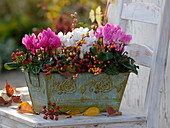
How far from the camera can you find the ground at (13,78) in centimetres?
579

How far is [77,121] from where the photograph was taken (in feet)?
5.21

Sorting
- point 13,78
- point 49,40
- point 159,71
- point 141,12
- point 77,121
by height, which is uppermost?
point 141,12

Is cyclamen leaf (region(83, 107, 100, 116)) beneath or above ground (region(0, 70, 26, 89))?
above

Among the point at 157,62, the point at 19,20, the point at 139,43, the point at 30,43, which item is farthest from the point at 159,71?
the point at 19,20

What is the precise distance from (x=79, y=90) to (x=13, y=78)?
15.5 feet

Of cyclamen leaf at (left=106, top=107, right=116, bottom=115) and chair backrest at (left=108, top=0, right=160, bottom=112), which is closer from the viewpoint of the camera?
cyclamen leaf at (left=106, top=107, right=116, bottom=115)

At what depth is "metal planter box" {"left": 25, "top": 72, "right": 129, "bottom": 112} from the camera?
165 cm

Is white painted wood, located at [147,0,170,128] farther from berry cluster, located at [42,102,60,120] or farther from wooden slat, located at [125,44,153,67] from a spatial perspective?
berry cluster, located at [42,102,60,120]

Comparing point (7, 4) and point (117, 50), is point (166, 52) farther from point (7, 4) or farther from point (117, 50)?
point (7, 4)

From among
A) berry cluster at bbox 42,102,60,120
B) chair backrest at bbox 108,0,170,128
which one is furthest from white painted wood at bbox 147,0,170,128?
berry cluster at bbox 42,102,60,120

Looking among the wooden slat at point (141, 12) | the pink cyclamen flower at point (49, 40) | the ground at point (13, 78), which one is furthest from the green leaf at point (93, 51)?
the ground at point (13, 78)

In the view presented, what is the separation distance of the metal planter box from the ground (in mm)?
3996

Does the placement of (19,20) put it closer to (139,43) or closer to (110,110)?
(139,43)

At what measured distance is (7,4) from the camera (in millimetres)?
7793
